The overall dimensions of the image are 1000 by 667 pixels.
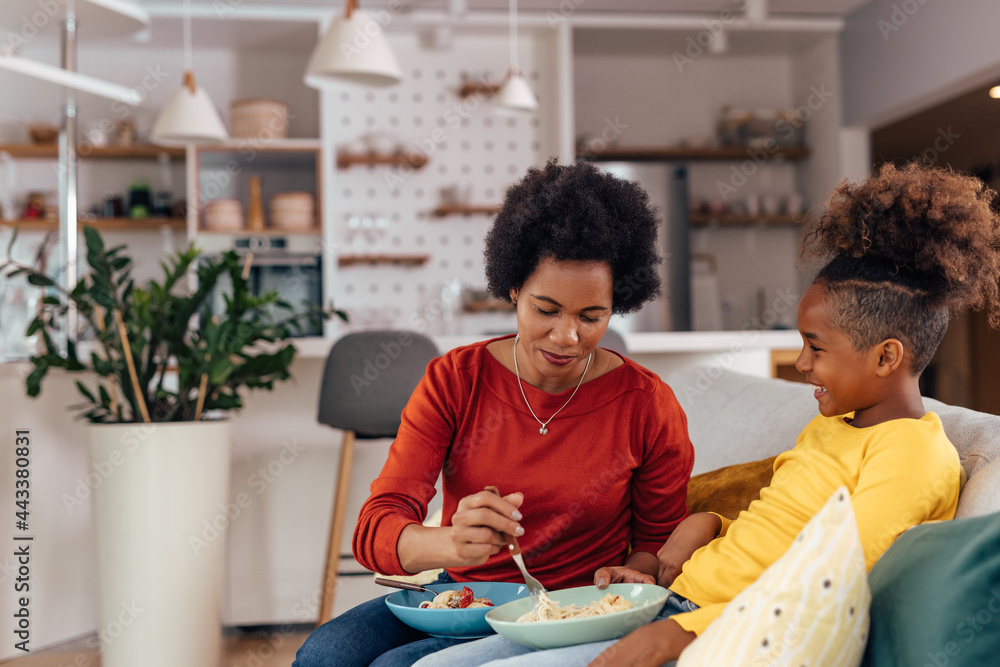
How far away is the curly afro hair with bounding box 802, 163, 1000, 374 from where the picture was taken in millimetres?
1068

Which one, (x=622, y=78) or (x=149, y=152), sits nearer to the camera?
(x=149, y=152)

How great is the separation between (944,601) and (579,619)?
40 centimetres

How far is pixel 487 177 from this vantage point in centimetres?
509

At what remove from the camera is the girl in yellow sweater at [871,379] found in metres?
0.99

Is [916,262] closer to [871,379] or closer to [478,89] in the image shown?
[871,379]

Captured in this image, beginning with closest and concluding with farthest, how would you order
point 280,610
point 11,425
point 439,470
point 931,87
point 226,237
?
point 439,470, point 11,425, point 280,610, point 931,87, point 226,237

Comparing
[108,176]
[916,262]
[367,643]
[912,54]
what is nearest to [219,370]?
[367,643]

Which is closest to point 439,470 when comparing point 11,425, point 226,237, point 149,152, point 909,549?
point 909,549

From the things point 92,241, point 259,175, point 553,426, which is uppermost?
point 259,175

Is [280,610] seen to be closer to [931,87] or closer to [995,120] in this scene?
Result: [931,87]

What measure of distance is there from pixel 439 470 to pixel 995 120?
217 inches

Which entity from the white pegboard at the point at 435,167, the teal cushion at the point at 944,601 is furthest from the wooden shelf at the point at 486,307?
the teal cushion at the point at 944,601

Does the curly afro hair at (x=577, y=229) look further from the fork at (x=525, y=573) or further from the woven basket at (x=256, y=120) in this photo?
the woven basket at (x=256, y=120)

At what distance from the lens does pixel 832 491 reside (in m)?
1.07
